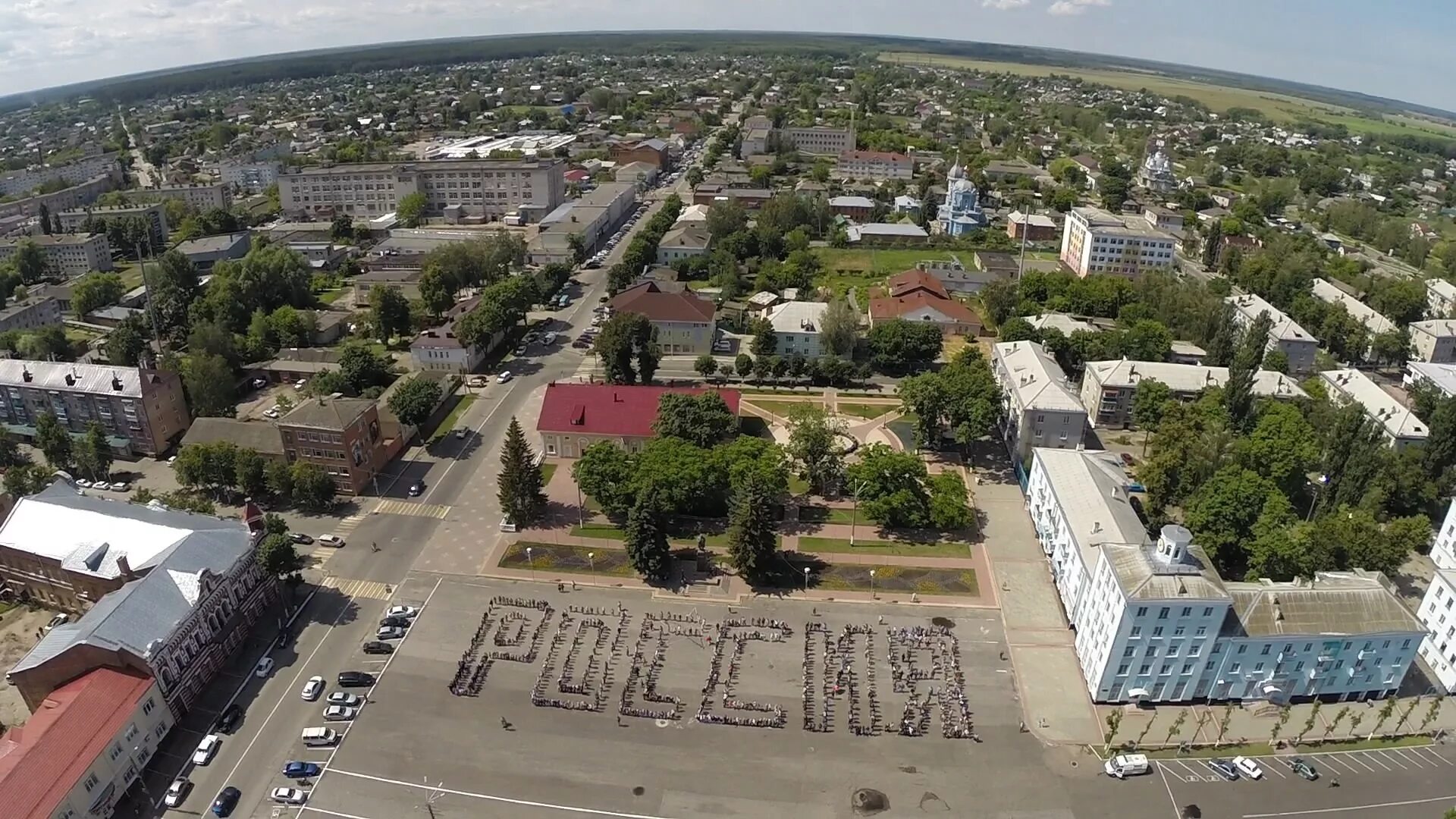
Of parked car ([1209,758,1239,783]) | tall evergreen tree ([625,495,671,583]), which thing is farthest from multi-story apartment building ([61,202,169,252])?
parked car ([1209,758,1239,783])

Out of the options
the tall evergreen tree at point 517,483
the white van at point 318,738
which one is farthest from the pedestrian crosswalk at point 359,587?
the white van at point 318,738

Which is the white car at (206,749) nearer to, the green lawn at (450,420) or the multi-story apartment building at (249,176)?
the green lawn at (450,420)

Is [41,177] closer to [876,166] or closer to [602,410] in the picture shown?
[876,166]

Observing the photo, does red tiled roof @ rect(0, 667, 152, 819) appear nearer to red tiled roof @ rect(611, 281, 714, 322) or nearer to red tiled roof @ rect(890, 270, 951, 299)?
red tiled roof @ rect(611, 281, 714, 322)

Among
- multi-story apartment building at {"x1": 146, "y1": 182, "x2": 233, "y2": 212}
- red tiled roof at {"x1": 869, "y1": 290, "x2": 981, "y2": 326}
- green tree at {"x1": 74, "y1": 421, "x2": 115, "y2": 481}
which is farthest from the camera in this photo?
multi-story apartment building at {"x1": 146, "y1": 182, "x2": 233, "y2": 212}

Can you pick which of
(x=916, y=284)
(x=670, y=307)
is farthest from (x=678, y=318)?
A: (x=916, y=284)

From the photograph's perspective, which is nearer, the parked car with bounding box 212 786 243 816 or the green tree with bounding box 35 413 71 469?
the parked car with bounding box 212 786 243 816

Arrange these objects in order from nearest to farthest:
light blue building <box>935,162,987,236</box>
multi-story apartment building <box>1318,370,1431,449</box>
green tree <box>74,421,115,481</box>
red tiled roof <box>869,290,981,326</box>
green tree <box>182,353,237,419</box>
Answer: green tree <box>74,421,115,481</box> < multi-story apartment building <box>1318,370,1431,449</box> < green tree <box>182,353,237,419</box> < red tiled roof <box>869,290,981,326</box> < light blue building <box>935,162,987,236</box>
